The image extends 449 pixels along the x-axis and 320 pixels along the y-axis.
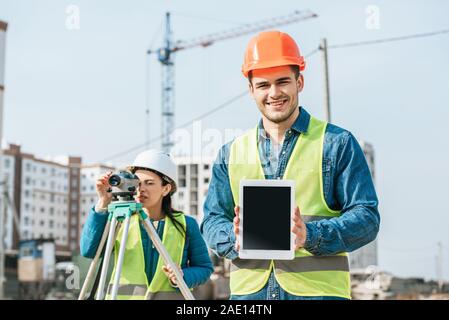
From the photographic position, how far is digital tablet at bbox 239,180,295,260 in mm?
2494

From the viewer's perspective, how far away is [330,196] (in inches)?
103

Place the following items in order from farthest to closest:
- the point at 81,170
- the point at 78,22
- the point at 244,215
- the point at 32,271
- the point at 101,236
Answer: the point at 32,271 < the point at 81,170 < the point at 78,22 < the point at 101,236 < the point at 244,215

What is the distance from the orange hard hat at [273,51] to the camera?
106 inches

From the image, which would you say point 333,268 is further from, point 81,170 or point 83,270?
point 81,170

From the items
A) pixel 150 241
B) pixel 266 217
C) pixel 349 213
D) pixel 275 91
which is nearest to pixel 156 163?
pixel 150 241

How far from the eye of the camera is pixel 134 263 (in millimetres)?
3021

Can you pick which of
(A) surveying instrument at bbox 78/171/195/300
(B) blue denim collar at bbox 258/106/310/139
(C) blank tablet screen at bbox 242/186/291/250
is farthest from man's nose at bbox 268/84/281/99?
(A) surveying instrument at bbox 78/171/195/300

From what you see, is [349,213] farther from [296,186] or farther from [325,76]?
[325,76]

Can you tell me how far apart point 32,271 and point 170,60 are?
24168mm

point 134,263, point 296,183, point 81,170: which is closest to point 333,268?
point 296,183

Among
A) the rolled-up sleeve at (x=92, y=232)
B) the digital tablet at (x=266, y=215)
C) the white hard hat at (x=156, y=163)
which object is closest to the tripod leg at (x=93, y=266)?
the rolled-up sleeve at (x=92, y=232)

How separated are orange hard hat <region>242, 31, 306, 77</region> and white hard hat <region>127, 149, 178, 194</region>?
1.87ft

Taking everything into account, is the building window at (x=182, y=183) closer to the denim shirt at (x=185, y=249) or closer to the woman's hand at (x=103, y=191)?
the denim shirt at (x=185, y=249)

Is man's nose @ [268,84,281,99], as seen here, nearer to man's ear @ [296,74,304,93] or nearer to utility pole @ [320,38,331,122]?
man's ear @ [296,74,304,93]
